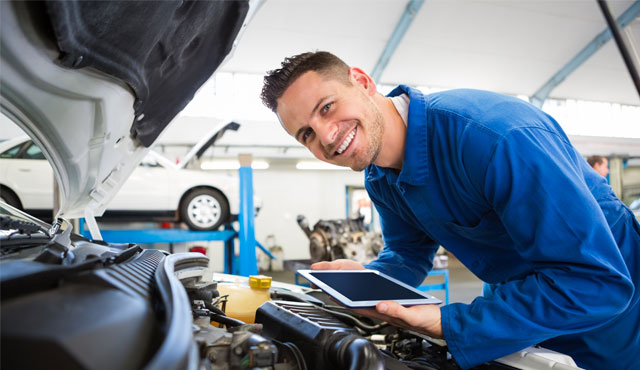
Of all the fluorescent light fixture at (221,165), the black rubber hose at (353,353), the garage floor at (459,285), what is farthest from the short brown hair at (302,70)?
the fluorescent light fixture at (221,165)

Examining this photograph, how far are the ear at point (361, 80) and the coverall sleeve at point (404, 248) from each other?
53 cm

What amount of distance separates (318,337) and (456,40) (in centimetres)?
881

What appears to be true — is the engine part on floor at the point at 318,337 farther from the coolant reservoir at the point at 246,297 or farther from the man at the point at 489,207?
the coolant reservoir at the point at 246,297

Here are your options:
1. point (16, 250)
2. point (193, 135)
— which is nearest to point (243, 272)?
point (16, 250)

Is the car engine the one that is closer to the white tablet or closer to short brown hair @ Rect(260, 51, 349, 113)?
the white tablet

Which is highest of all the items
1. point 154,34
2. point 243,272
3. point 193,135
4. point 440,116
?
point 193,135

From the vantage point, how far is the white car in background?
4348 mm

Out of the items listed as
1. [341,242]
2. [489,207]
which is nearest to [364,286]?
[489,207]

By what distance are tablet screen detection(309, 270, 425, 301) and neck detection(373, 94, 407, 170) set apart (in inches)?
16.4

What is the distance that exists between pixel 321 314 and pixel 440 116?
27.0 inches

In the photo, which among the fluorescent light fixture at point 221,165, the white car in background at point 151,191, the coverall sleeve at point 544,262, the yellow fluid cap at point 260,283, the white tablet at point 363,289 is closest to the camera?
the coverall sleeve at point 544,262

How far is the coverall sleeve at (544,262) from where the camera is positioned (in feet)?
2.98

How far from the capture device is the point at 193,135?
8086 mm

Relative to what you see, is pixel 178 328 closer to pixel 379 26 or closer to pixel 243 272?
pixel 243 272
